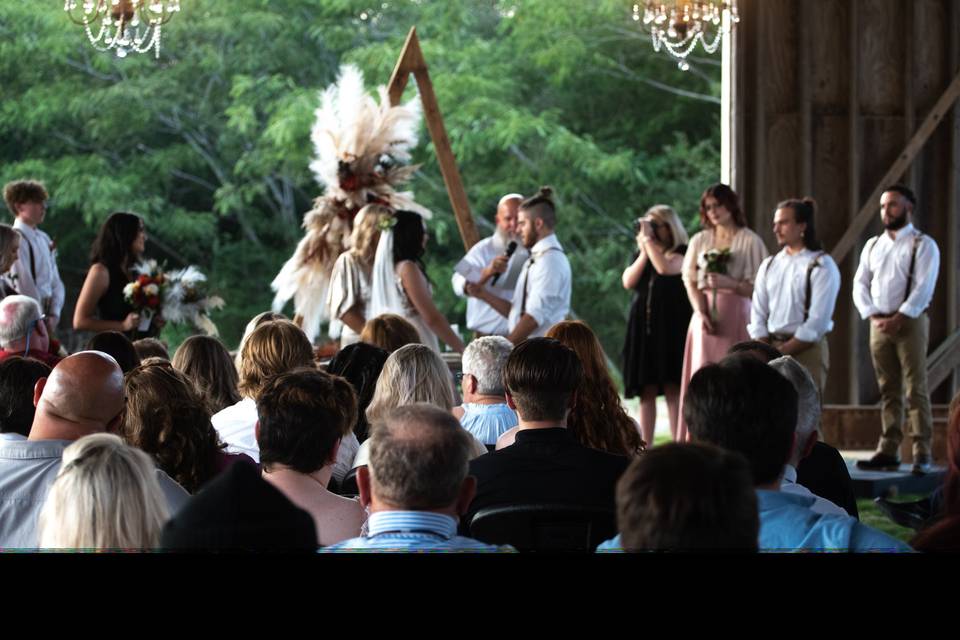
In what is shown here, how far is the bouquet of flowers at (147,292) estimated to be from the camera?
784 centimetres

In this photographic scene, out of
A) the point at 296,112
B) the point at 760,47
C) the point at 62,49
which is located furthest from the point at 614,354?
the point at 760,47

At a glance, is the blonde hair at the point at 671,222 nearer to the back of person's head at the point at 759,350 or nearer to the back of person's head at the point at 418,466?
the back of person's head at the point at 759,350

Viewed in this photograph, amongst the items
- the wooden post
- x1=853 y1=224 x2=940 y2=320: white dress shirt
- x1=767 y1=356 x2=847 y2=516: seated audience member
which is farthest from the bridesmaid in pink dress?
x1=767 y1=356 x2=847 y2=516: seated audience member

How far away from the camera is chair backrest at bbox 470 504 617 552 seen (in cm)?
335

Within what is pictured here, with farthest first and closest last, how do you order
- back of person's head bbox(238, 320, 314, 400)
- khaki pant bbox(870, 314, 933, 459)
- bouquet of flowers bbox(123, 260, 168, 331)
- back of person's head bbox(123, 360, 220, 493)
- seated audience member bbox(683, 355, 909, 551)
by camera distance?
khaki pant bbox(870, 314, 933, 459), bouquet of flowers bbox(123, 260, 168, 331), back of person's head bbox(238, 320, 314, 400), back of person's head bbox(123, 360, 220, 493), seated audience member bbox(683, 355, 909, 551)

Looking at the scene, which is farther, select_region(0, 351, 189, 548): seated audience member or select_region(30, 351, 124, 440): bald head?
select_region(30, 351, 124, 440): bald head

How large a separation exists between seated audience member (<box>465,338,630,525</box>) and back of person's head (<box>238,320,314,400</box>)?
50.3 inches

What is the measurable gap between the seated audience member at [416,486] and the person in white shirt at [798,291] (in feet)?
18.9

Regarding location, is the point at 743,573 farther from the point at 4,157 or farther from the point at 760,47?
the point at 4,157

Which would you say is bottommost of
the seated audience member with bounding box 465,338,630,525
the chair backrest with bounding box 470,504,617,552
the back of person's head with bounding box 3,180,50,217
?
the chair backrest with bounding box 470,504,617,552

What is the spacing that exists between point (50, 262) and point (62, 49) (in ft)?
31.1

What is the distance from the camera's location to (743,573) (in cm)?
205

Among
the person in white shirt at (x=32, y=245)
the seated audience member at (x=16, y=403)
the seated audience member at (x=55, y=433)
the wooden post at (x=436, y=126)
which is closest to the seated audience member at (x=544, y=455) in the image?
the seated audience member at (x=55, y=433)

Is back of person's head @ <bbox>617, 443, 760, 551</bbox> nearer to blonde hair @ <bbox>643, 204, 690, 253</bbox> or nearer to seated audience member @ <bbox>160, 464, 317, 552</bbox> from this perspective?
seated audience member @ <bbox>160, 464, 317, 552</bbox>
